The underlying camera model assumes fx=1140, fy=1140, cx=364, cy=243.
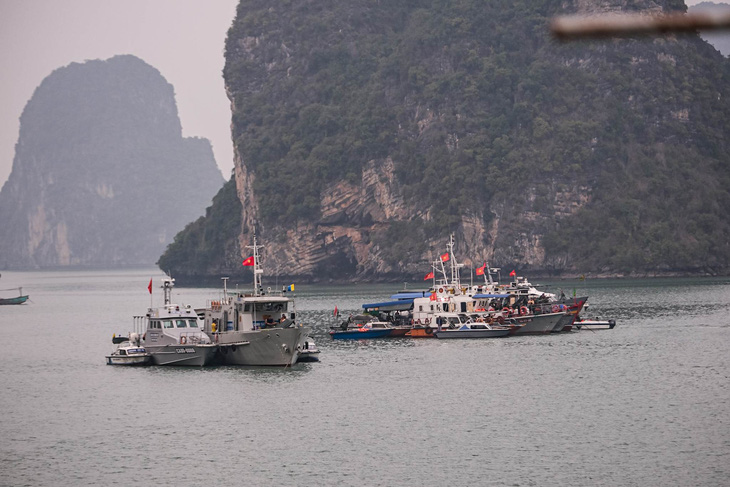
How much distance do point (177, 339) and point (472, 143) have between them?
4242 inches

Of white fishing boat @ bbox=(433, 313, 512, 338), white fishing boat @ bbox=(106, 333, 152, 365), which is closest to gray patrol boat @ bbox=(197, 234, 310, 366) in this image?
white fishing boat @ bbox=(106, 333, 152, 365)

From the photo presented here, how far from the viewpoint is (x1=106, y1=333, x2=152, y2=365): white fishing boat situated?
6359 centimetres

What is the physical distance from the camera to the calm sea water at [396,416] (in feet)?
123

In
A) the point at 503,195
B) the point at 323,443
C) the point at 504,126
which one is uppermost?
the point at 504,126

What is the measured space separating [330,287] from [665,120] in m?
54.0

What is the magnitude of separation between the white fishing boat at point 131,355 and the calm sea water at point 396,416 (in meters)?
1.01

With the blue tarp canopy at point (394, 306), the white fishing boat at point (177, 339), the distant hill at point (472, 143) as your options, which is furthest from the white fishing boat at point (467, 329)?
the distant hill at point (472, 143)

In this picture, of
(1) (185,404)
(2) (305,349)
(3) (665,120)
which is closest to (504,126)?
(3) (665,120)

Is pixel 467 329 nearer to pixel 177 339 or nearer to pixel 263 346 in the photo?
pixel 263 346

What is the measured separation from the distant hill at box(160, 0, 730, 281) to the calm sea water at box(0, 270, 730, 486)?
270 feet

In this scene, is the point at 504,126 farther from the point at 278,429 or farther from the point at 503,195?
the point at 278,429

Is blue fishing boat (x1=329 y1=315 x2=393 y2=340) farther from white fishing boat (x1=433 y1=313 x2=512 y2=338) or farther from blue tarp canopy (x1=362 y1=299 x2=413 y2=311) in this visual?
blue tarp canopy (x1=362 y1=299 x2=413 y2=311)

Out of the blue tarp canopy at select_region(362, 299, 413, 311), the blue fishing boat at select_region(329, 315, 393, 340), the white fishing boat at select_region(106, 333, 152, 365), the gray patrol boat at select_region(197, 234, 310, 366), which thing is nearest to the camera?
the gray patrol boat at select_region(197, 234, 310, 366)

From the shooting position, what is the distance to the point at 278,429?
44.2 metres
